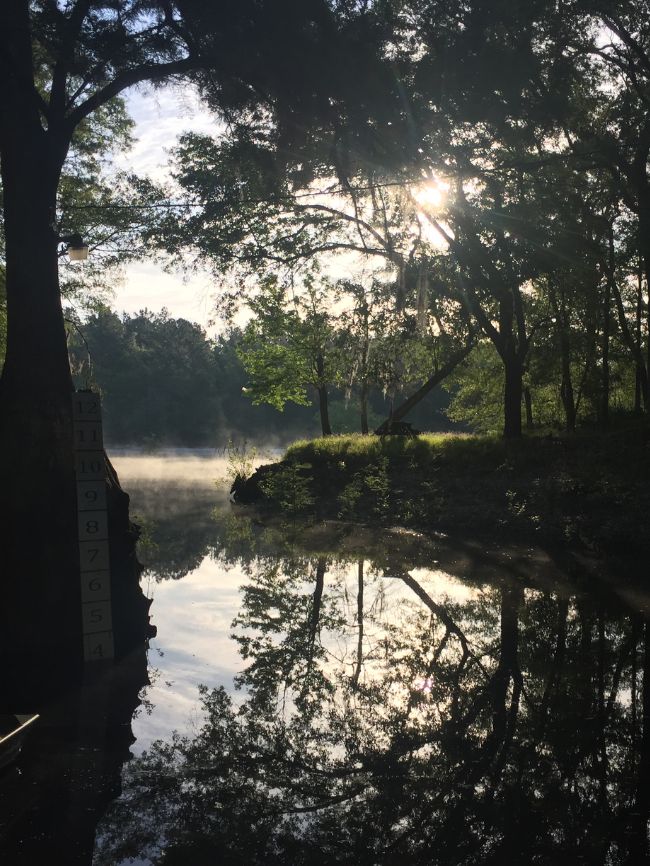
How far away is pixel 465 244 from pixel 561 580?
12.4 m

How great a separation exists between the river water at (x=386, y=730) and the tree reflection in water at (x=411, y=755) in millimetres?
18

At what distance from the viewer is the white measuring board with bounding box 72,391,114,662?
846cm

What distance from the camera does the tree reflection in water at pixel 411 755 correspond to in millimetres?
4617

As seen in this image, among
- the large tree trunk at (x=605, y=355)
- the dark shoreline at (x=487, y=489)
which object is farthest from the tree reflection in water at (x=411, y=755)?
the large tree trunk at (x=605, y=355)

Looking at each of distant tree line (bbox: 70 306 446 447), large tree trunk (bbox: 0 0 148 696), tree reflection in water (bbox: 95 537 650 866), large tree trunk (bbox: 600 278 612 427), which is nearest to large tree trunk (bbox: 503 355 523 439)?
large tree trunk (bbox: 600 278 612 427)

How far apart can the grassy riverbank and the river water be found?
392 centimetres

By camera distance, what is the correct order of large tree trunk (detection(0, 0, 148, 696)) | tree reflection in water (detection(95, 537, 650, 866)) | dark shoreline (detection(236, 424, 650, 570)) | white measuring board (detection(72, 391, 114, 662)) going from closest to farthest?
tree reflection in water (detection(95, 537, 650, 866)) → large tree trunk (detection(0, 0, 148, 696)) → white measuring board (detection(72, 391, 114, 662)) → dark shoreline (detection(236, 424, 650, 570))

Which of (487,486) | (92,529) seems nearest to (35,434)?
(92,529)

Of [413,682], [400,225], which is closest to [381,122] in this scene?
[413,682]

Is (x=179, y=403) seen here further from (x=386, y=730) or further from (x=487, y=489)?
(x=386, y=730)

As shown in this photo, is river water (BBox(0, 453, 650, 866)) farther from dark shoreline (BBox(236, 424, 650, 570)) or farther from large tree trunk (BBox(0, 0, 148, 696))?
dark shoreline (BBox(236, 424, 650, 570))

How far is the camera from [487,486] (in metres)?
21.3

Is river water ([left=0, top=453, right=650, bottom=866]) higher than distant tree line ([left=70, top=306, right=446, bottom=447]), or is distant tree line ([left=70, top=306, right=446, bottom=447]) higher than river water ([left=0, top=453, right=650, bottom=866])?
distant tree line ([left=70, top=306, right=446, bottom=447])

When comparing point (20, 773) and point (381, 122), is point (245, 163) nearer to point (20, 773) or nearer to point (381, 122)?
point (381, 122)
